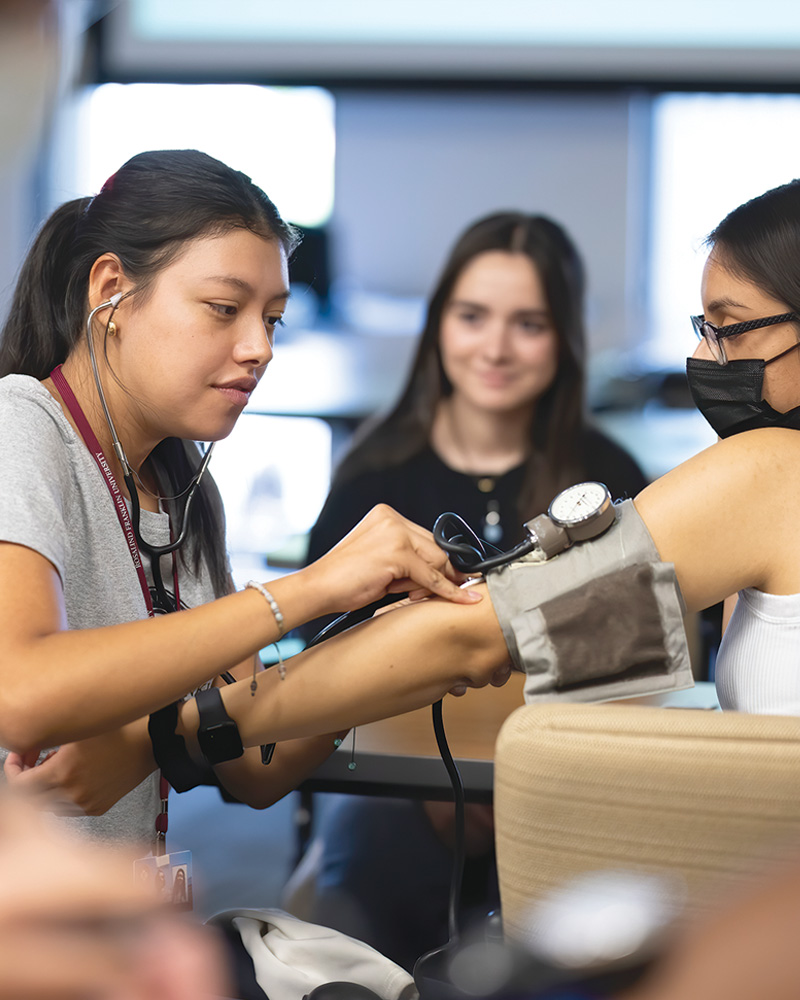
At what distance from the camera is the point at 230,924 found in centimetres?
109

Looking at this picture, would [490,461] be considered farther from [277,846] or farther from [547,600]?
[547,600]

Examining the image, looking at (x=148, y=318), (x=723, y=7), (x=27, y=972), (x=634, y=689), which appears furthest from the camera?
(x=723, y=7)

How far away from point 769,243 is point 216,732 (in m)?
0.86

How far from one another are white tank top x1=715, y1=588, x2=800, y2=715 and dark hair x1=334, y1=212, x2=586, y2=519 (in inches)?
58.4

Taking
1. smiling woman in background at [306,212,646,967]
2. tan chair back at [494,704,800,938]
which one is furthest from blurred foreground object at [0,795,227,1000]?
smiling woman in background at [306,212,646,967]

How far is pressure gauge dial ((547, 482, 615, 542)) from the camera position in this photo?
3.65 ft

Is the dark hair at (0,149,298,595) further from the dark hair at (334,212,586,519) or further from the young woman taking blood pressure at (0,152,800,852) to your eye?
the dark hair at (334,212,586,519)

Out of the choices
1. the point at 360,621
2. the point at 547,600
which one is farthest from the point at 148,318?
the point at 547,600

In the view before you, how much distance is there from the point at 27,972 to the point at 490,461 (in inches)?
93.0

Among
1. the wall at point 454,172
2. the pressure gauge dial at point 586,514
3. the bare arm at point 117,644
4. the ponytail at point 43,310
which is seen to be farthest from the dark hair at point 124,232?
the wall at point 454,172

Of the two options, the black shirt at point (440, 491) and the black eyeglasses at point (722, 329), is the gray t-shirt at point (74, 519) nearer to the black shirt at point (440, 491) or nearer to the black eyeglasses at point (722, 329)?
the black eyeglasses at point (722, 329)

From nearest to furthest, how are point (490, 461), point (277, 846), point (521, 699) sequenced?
point (521, 699), point (490, 461), point (277, 846)

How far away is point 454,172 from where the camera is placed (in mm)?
4488

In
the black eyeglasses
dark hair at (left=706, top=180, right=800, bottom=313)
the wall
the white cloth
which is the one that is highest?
the wall
